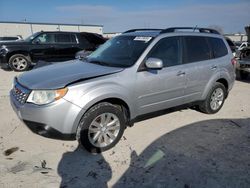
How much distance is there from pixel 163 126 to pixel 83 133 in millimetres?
1827

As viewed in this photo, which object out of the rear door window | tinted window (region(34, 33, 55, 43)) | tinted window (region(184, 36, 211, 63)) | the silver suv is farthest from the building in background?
tinted window (region(184, 36, 211, 63))

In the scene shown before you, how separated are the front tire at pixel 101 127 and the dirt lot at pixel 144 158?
150 millimetres

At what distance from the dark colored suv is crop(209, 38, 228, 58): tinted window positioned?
760cm

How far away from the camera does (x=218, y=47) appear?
5.41 meters

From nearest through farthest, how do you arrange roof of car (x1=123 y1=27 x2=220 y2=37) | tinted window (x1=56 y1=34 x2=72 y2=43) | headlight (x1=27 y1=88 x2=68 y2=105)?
headlight (x1=27 y1=88 x2=68 y2=105)
roof of car (x1=123 y1=27 x2=220 y2=37)
tinted window (x1=56 y1=34 x2=72 y2=43)

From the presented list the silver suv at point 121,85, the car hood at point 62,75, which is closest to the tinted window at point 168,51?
the silver suv at point 121,85

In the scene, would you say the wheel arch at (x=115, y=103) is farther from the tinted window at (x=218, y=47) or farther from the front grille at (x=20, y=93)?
the tinted window at (x=218, y=47)

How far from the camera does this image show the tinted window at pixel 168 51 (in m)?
4.29

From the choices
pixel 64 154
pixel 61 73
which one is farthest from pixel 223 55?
pixel 64 154

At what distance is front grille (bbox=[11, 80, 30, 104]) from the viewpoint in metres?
3.53

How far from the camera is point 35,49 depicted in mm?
11258

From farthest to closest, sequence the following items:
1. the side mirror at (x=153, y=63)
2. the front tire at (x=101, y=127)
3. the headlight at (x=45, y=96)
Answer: the side mirror at (x=153, y=63), the front tire at (x=101, y=127), the headlight at (x=45, y=96)

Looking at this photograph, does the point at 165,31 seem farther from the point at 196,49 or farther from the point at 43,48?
the point at 43,48

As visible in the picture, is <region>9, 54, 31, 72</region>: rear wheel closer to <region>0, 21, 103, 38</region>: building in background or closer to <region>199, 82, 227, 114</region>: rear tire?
<region>199, 82, 227, 114</region>: rear tire
